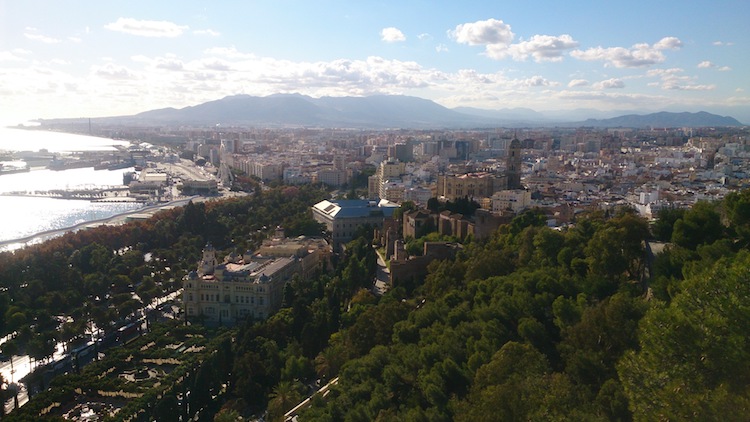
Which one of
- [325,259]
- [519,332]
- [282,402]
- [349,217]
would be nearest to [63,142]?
[349,217]

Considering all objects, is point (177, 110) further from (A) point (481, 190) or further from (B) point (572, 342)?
(B) point (572, 342)

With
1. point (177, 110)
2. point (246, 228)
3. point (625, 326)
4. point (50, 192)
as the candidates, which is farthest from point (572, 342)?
point (177, 110)

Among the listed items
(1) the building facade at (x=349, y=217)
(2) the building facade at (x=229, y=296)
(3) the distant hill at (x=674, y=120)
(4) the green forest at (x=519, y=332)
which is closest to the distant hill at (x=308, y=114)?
(3) the distant hill at (x=674, y=120)

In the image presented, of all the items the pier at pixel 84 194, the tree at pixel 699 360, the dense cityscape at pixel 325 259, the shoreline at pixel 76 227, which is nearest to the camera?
the tree at pixel 699 360

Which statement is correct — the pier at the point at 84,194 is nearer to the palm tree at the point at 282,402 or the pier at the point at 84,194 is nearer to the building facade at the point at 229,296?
the building facade at the point at 229,296

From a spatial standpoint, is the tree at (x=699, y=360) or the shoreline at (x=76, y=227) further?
the shoreline at (x=76, y=227)

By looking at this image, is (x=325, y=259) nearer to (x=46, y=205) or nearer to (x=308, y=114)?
(x=46, y=205)

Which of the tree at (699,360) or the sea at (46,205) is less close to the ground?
the tree at (699,360)
